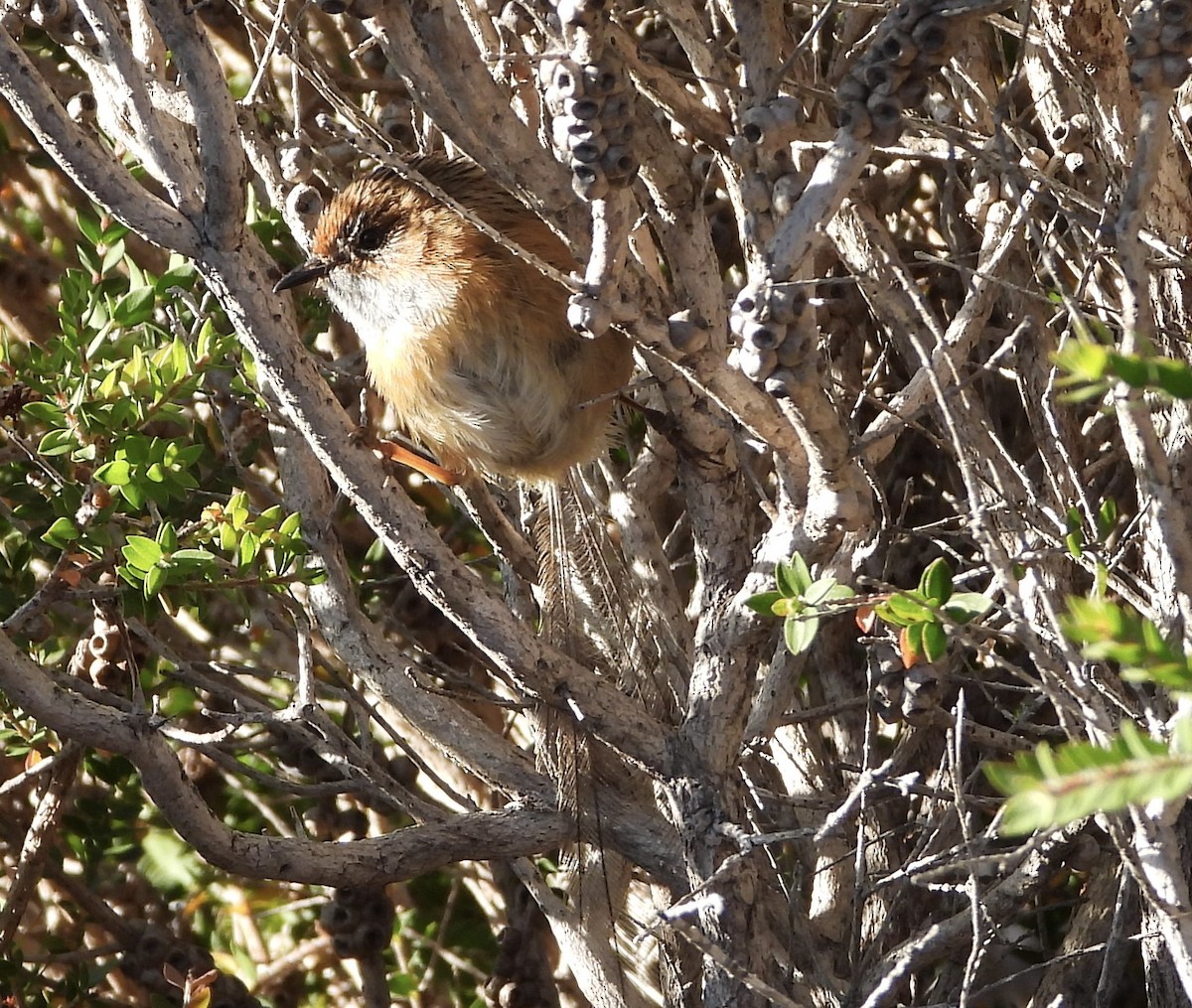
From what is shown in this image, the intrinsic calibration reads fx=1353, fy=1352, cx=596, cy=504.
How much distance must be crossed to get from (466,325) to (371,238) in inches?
14.2

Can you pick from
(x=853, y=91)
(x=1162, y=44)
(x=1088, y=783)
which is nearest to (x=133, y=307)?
(x=853, y=91)

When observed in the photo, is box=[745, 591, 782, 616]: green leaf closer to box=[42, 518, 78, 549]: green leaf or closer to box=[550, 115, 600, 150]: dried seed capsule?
box=[550, 115, 600, 150]: dried seed capsule

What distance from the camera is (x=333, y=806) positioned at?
3.90 m

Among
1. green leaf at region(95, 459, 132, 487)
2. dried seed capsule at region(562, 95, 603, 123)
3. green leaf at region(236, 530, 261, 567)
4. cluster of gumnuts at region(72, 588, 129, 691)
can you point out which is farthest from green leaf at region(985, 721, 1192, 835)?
cluster of gumnuts at region(72, 588, 129, 691)

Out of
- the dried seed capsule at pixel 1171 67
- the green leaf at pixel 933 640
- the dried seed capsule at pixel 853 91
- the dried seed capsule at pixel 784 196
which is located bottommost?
the green leaf at pixel 933 640

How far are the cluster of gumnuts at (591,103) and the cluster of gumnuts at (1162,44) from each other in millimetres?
602

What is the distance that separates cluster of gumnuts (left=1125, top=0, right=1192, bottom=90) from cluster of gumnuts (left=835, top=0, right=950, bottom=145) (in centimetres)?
22

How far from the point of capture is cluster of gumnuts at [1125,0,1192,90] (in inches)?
60.9

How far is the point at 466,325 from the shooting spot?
2895 millimetres

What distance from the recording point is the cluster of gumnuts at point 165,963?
3340 millimetres

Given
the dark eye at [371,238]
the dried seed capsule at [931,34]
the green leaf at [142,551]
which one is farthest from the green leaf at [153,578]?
the dried seed capsule at [931,34]

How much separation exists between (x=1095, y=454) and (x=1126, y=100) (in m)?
0.97

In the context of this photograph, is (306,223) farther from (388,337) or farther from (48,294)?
(48,294)

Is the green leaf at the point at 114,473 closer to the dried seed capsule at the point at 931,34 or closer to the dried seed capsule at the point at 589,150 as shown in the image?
the dried seed capsule at the point at 589,150
